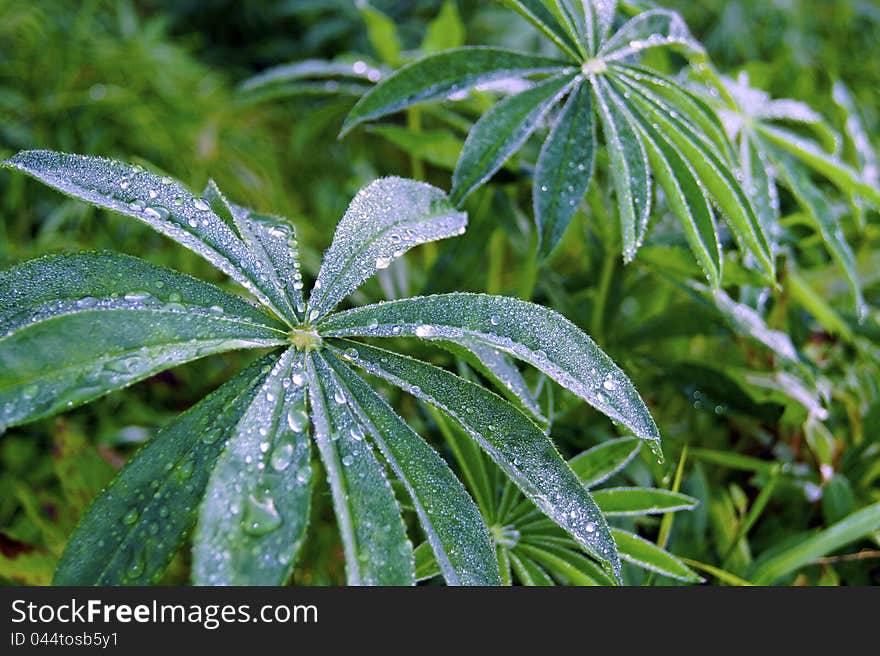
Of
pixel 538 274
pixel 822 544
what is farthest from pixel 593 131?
pixel 822 544

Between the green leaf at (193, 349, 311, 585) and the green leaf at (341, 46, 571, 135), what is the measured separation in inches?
14.2

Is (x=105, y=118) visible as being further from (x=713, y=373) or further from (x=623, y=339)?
(x=713, y=373)

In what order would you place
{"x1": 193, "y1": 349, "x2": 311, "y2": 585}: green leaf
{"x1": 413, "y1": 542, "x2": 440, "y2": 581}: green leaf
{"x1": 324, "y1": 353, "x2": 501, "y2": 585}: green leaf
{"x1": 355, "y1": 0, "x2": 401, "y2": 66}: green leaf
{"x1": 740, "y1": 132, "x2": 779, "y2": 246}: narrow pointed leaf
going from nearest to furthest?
{"x1": 193, "y1": 349, "x2": 311, "y2": 585}: green leaf → {"x1": 324, "y1": 353, "x2": 501, "y2": 585}: green leaf → {"x1": 413, "y1": 542, "x2": 440, "y2": 581}: green leaf → {"x1": 740, "y1": 132, "x2": 779, "y2": 246}: narrow pointed leaf → {"x1": 355, "y1": 0, "x2": 401, "y2": 66}: green leaf

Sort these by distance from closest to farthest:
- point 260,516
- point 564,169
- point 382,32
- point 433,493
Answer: point 260,516, point 433,493, point 564,169, point 382,32

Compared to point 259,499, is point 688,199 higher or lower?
higher

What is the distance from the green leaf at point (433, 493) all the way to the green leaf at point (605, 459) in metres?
0.22

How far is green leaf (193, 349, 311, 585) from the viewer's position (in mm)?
457

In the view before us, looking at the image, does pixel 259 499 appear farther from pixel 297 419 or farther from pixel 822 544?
pixel 822 544

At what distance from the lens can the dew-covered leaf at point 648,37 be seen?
825mm

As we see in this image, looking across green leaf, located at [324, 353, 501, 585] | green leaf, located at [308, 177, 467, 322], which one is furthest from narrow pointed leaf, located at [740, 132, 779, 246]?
green leaf, located at [324, 353, 501, 585]

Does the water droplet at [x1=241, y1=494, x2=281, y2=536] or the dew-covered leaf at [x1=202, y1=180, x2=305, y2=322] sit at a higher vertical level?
the dew-covered leaf at [x1=202, y1=180, x2=305, y2=322]

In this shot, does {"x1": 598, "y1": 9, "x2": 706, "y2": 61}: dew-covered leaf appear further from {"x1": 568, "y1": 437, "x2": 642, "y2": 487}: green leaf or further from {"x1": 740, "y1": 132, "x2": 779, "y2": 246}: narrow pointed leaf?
{"x1": 568, "y1": 437, "x2": 642, "y2": 487}: green leaf

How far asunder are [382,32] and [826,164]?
68 cm

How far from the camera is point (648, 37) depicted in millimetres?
870
